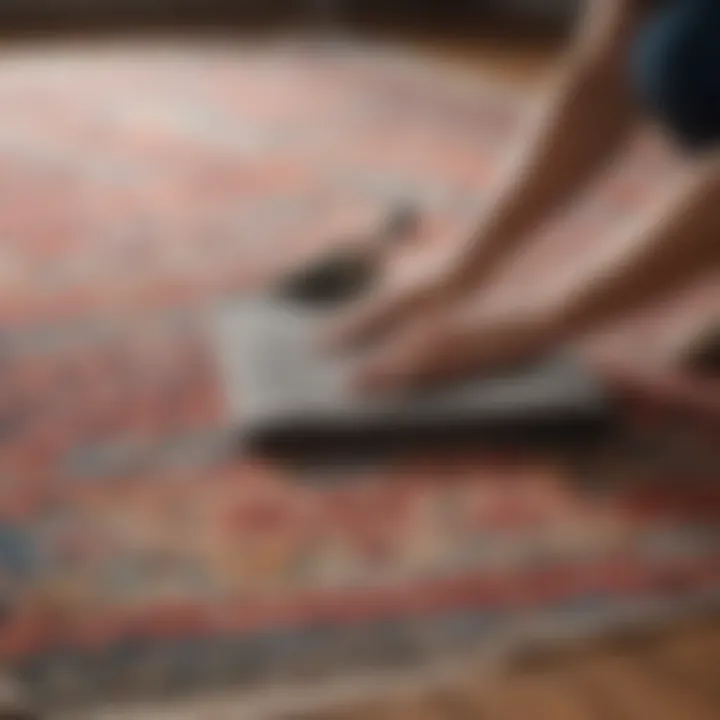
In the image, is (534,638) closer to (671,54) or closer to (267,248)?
(671,54)

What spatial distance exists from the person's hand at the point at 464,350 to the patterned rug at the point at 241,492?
0.09 metres

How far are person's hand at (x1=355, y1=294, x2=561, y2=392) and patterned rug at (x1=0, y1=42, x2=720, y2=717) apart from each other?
0.09 m

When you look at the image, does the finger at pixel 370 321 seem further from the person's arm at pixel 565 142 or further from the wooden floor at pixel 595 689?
the wooden floor at pixel 595 689

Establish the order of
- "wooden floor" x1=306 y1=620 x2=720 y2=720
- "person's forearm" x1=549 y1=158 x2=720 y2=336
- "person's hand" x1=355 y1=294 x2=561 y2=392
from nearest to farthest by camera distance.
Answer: "wooden floor" x1=306 y1=620 x2=720 y2=720
"person's forearm" x1=549 y1=158 x2=720 y2=336
"person's hand" x1=355 y1=294 x2=561 y2=392

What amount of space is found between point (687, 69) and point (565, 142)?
0.21 meters

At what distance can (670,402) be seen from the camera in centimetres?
138

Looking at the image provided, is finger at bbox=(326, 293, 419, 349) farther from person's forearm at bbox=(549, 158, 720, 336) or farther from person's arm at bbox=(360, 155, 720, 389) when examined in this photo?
person's forearm at bbox=(549, 158, 720, 336)

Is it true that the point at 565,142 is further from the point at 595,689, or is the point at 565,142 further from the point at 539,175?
the point at 595,689

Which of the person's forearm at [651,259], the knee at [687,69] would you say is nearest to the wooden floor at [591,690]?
the person's forearm at [651,259]

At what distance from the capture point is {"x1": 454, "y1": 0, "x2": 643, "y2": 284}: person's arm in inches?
54.2

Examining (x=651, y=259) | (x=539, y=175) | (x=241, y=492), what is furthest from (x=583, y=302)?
(x=241, y=492)

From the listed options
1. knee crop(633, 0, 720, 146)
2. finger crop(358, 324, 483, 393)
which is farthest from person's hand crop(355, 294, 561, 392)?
knee crop(633, 0, 720, 146)

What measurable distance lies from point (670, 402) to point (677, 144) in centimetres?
26

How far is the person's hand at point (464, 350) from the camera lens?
132cm
